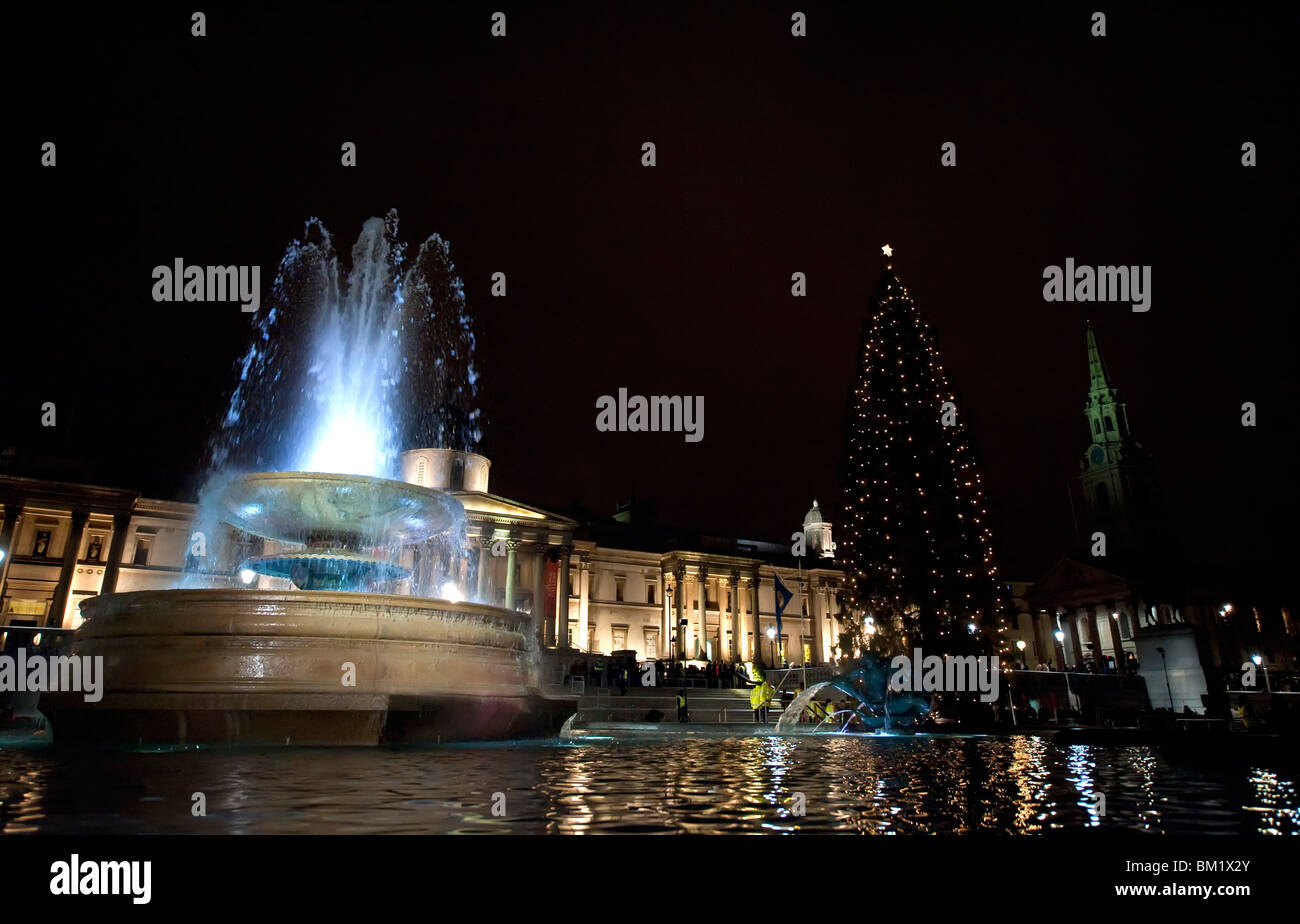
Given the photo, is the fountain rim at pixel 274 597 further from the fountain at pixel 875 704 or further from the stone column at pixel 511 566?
the stone column at pixel 511 566

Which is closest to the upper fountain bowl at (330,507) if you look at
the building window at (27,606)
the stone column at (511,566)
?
the stone column at (511,566)

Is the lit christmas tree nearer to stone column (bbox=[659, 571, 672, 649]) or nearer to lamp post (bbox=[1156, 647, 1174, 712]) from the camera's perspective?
lamp post (bbox=[1156, 647, 1174, 712])

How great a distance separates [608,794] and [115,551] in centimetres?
5138

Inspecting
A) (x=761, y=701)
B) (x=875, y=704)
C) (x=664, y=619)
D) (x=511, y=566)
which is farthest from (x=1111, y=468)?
(x=875, y=704)

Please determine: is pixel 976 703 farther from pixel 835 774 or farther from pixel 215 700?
pixel 215 700

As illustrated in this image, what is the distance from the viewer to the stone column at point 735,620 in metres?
64.4

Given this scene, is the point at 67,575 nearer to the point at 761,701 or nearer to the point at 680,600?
the point at 680,600

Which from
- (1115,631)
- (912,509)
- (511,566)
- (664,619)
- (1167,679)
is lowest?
(1115,631)

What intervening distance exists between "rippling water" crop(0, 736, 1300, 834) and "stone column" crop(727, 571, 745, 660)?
57007 millimetres

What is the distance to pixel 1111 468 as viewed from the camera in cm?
8094

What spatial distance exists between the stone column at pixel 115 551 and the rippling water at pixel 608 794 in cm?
4499
